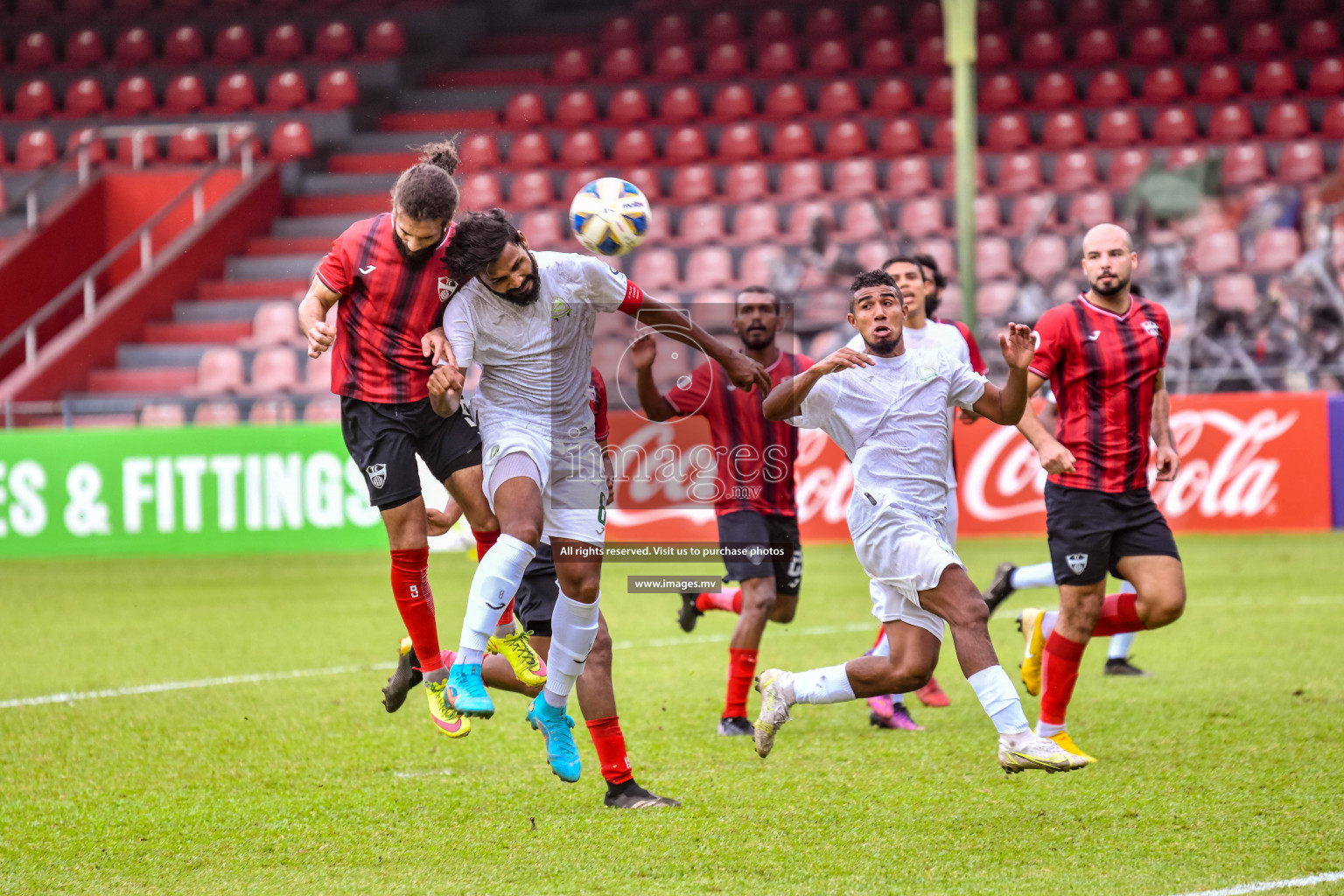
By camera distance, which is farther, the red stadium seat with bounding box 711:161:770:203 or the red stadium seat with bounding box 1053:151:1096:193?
the red stadium seat with bounding box 711:161:770:203

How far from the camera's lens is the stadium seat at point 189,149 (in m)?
21.6

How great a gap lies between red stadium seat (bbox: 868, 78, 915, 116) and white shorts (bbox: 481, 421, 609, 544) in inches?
674

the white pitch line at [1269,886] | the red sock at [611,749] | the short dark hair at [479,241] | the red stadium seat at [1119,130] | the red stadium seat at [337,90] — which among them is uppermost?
the red stadium seat at [337,90]

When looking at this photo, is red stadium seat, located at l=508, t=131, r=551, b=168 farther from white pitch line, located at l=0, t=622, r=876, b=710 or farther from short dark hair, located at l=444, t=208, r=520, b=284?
short dark hair, located at l=444, t=208, r=520, b=284

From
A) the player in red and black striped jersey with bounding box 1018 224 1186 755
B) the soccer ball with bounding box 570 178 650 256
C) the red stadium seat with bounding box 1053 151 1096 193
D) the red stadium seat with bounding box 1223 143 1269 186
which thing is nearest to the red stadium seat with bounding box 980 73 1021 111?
the red stadium seat with bounding box 1053 151 1096 193

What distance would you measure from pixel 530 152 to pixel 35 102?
28.2 feet

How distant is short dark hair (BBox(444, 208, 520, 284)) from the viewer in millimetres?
5008

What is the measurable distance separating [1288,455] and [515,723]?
9620 mm

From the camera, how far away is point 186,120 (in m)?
22.1

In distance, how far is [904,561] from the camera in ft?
16.8

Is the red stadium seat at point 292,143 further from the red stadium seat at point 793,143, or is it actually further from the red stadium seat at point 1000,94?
the red stadium seat at point 1000,94

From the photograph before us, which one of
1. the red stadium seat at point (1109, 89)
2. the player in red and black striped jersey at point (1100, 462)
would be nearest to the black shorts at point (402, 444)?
the player in red and black striped jersey at point (1100, 462)

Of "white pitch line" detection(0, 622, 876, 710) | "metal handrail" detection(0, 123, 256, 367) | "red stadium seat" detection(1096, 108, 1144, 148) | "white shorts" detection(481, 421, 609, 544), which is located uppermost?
"red stadium seat" detection(1096, 108, 1144, 148)

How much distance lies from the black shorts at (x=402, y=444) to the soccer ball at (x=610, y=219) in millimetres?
907
